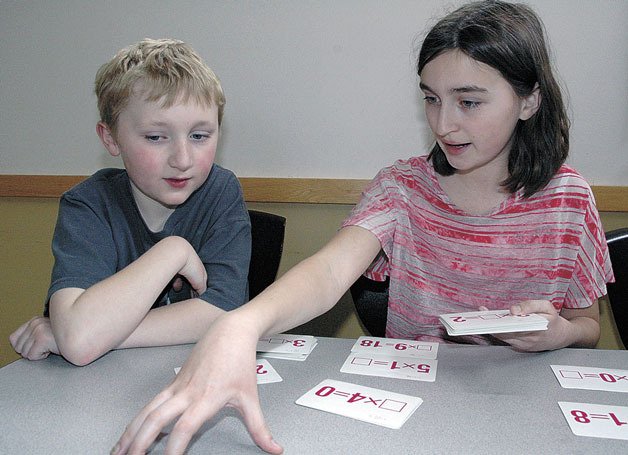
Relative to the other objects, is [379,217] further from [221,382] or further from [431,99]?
[221,382]

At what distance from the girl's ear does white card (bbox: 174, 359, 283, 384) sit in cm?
86

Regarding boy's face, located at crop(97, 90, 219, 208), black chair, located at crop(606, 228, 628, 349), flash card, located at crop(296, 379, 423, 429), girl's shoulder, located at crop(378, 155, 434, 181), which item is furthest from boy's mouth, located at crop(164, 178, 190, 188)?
black chair, located at crop(606, 228, 628, 349)

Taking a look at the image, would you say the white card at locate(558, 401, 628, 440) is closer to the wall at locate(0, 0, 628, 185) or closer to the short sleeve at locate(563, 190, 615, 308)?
the short sleeve at locate(563, 190, 615, 308)

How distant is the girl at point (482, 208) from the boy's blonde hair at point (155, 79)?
1.59ft

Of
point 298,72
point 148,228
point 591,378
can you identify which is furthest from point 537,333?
point 298,72

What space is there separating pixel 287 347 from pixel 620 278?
3.02 feet

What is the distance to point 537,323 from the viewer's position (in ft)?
3.45

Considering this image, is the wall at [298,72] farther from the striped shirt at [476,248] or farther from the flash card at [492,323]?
the flash card at [492,323]

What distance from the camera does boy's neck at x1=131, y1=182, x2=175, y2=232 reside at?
1544 mm

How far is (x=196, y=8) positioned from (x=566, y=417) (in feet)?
6.55

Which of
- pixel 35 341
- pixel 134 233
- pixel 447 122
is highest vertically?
pixel 447 122

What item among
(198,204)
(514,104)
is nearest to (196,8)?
(198,204)

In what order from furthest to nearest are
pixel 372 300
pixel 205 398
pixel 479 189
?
1. pixel 372 300
2. pixel 479 189
3. pixel 205 398

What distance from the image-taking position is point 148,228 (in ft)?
4.99
